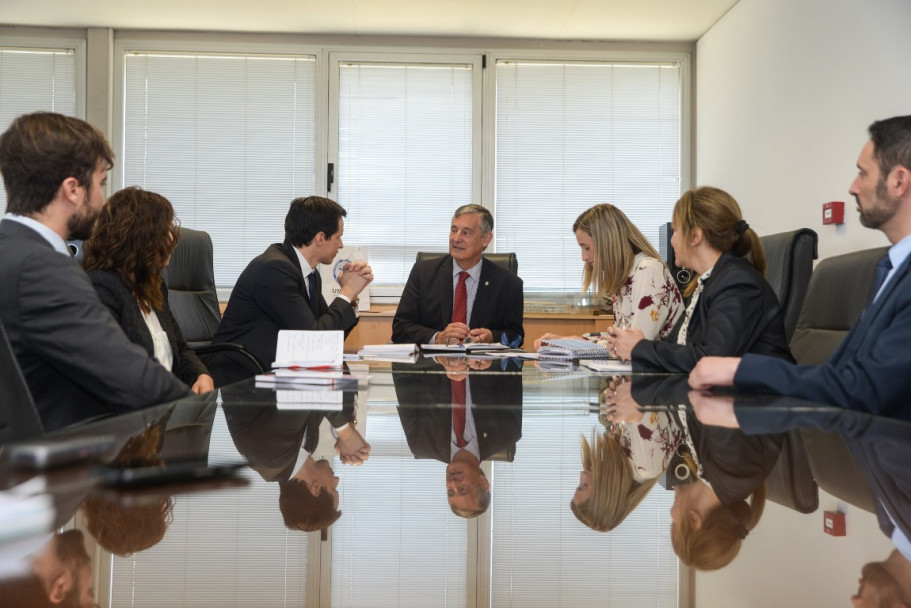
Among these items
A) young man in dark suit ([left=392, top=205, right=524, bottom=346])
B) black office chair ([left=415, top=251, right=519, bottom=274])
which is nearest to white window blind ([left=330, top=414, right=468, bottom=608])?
young man in dark suit ([left=392, top=205, right=524, bottom=346])

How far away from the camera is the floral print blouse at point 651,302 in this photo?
325cm

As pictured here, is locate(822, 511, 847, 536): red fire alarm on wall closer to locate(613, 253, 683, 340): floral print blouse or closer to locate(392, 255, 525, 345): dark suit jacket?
locate(613, 253, 683, 340): floral print blouse

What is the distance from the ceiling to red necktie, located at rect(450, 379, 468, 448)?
3948 mm

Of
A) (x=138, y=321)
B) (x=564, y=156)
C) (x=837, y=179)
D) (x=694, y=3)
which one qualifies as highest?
(x=694, y=3)

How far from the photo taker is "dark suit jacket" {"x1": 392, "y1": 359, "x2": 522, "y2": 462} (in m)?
1.07

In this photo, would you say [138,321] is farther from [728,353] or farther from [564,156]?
[564,156]

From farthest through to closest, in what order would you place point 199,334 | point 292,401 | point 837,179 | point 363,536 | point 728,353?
point 837,179, point 199,334, point 728,353, point 292,401, point 363,536

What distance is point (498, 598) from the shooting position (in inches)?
21.7

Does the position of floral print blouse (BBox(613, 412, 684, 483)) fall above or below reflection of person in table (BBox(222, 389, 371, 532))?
below

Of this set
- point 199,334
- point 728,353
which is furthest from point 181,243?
point 728,353

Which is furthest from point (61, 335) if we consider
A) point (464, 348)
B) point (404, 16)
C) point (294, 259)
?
point (404, 16)

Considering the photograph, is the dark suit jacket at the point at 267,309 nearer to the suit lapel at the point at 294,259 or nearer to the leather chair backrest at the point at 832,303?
the suit lapel at the point at 294,259

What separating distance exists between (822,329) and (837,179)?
159cm

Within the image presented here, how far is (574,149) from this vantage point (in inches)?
239
